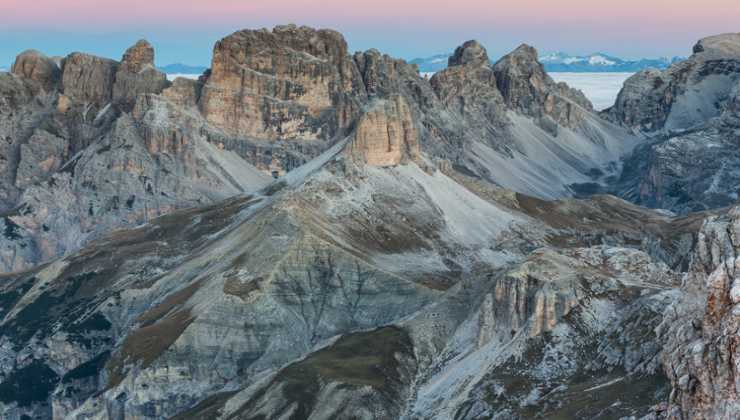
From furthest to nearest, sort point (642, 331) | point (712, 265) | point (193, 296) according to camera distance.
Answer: point (193, 296) → point (642, 331) → point (712, 265)

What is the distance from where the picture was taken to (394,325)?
536 ft

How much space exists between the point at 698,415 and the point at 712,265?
42.8 feet

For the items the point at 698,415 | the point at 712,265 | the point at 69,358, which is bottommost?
the point at 69,358

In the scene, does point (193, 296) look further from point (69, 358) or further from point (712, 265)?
point (712, 265)

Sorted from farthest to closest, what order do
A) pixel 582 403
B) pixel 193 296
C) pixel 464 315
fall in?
Answer: pixel 193 296 < pixel 464 315 < pixel 582 403

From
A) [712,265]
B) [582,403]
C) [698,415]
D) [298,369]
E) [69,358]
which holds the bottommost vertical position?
[69,358]

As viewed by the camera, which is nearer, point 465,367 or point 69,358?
point 465,367

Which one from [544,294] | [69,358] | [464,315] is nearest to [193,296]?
[69,358]

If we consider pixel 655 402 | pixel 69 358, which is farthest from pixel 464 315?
pixel 69 358

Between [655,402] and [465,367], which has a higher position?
[655,402]

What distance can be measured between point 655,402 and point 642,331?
76.9ft

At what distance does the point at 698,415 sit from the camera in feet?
223

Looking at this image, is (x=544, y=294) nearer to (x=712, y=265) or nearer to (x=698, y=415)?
(x=712, y=265)

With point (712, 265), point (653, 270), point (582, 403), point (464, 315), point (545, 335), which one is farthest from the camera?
point (464, 315)
